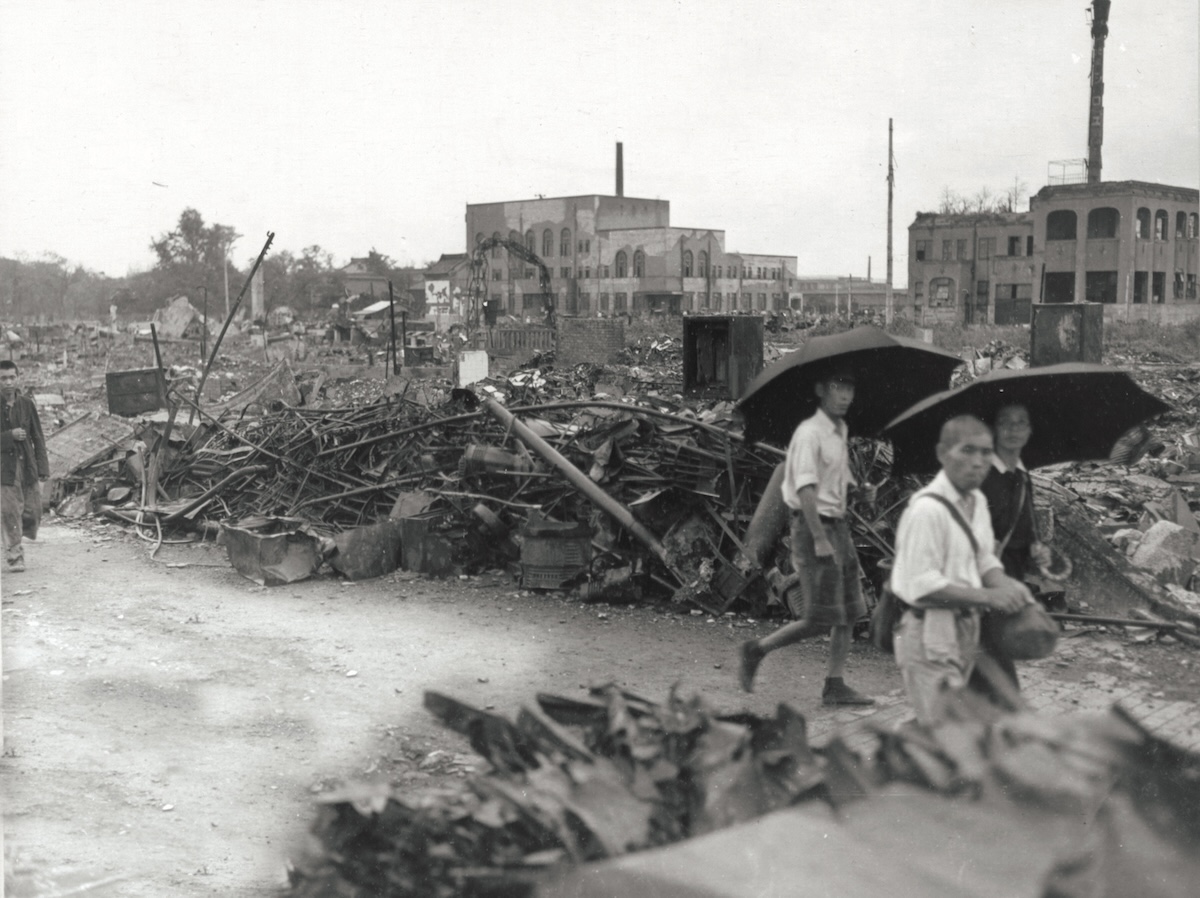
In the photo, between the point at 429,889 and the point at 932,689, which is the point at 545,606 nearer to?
the point at 429,889

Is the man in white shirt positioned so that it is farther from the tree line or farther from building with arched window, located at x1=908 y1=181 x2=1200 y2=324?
the tree line

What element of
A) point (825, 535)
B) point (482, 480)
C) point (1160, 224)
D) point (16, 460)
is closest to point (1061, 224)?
point (1160, 224)

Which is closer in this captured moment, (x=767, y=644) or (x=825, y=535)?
(x=825, y=535)

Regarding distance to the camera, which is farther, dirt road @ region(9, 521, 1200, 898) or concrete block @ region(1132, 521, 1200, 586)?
concrete block @ region(1132, 521, 1200, 586)

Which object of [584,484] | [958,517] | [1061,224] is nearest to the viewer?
[958,517]

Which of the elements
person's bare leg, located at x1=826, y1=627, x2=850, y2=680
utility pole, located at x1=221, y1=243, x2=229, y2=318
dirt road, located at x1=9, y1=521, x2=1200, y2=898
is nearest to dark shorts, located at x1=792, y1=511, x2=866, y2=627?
person's bare leg, located at x1=826, y1=627, x2=850, y2=680

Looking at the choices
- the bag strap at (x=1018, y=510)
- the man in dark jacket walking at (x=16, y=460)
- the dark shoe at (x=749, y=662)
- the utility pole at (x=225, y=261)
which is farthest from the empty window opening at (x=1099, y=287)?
the man in dark jacket walking at (x=16, y=460)

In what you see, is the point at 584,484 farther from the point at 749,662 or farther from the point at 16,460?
the point at 16,460
